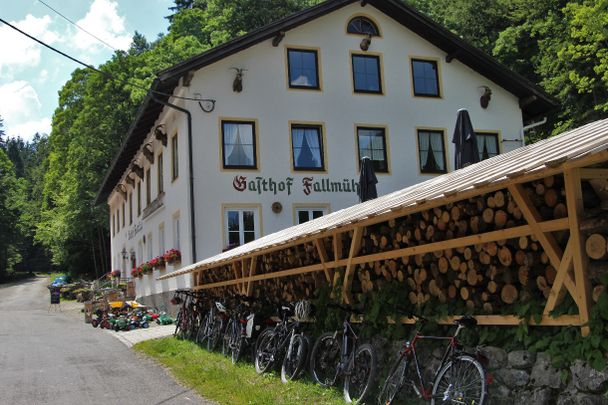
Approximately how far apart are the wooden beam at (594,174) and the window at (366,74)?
17.4 m

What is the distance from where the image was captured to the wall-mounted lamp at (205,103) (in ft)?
65.1

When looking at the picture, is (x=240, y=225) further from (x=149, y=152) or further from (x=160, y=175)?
(x=149, y=152)

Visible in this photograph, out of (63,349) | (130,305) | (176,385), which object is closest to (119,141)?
(130,305)

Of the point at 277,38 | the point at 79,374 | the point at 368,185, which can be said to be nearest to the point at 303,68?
the point at 277,38

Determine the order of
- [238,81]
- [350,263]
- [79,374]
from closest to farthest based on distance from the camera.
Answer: [350,263]
[79,374]
[238,81]

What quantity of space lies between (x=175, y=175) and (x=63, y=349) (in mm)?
8292

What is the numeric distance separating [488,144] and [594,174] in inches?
745

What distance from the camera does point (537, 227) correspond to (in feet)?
16.7

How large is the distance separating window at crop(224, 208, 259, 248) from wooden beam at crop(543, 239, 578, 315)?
15.1 m

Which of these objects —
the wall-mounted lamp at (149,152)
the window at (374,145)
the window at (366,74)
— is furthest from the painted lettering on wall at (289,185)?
the wall-mounted lamp at (149,152)

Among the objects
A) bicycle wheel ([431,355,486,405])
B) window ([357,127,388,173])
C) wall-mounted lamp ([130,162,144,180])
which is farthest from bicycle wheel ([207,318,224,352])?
wall-mounted lamp ([130,162,144,180])

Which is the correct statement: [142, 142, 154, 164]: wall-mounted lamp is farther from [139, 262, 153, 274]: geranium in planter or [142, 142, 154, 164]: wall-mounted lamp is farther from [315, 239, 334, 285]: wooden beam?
[315, 239, 334, 285]: wooden beam

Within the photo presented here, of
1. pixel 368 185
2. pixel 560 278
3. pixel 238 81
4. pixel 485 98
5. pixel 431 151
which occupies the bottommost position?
pixel 560 278

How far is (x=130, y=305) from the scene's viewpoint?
880 inches
